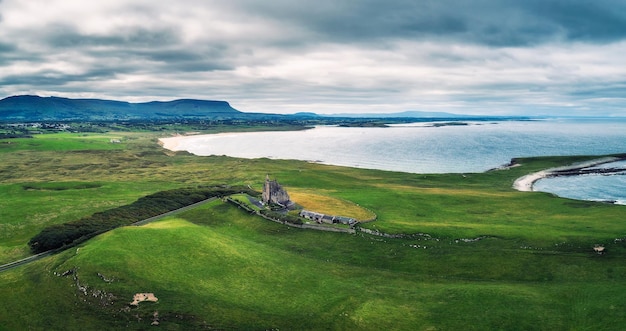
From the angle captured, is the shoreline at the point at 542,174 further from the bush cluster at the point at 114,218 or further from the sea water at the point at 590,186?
the bush cluster at the point at 114,218

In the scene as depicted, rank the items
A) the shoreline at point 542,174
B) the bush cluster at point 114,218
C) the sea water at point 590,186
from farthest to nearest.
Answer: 1. the shoreline at point 542,174
2. the sea water at point 590,186
3. the bush cluster at point 114,218

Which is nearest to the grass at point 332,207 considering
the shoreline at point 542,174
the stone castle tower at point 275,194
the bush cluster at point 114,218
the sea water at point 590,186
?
the stone castle tower at point 275,194

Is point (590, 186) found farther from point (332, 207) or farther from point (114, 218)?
point (114, 218)

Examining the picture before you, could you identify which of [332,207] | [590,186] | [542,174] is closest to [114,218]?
[332,207]

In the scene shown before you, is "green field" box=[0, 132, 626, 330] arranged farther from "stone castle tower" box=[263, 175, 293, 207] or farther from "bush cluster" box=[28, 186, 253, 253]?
"stone castle tower" box=[263, 175, 293, 207]

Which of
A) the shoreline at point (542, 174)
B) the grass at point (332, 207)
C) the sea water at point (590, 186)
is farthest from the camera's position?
the shoreline at point (542, 174)

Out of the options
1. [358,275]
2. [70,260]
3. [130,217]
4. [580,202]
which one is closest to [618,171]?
[580,202]

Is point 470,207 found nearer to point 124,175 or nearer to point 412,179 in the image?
point 412,179
